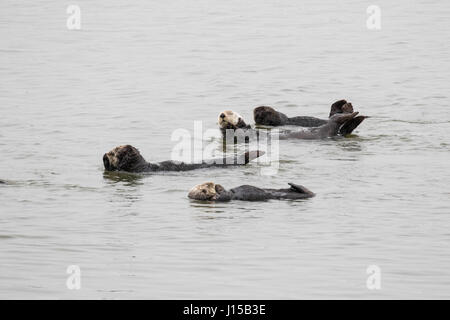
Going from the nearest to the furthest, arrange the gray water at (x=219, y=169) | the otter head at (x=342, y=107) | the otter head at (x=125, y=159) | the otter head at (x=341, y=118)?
1. the gray water at (x=219, y=169)
2. the otter head at (x=125, y=159)
3. the otter head at (x=341, y=118)
4. the otter head at (x=342, y=107)

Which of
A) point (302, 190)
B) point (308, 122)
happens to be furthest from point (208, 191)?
point (308, 122)

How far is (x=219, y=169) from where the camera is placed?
1179 cm

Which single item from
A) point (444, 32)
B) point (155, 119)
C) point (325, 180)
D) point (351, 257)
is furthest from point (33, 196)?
point (444, 32)

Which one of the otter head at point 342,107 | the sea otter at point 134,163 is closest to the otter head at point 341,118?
the otter head at point 342,107

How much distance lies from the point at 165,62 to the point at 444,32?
7.43 m

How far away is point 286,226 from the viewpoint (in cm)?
934

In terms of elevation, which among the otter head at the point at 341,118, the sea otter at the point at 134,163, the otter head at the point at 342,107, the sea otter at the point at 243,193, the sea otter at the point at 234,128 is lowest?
the sea otter at the point at 243,193

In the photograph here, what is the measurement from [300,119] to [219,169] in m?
3.18

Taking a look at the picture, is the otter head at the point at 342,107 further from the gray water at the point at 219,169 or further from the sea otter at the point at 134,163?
the sea otter at the point at 134,163

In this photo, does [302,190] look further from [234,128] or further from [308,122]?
[308,122]

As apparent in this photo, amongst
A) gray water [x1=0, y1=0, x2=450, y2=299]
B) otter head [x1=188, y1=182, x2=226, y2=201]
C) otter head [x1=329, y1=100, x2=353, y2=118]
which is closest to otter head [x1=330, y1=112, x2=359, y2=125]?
gray water [x1=0, y1=0, x2=450, y2=299]

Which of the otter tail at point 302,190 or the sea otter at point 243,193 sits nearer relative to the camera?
the otter tail at point 302,190

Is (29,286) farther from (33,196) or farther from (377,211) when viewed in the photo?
(377,211)

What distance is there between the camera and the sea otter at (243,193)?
10211 millimetres
